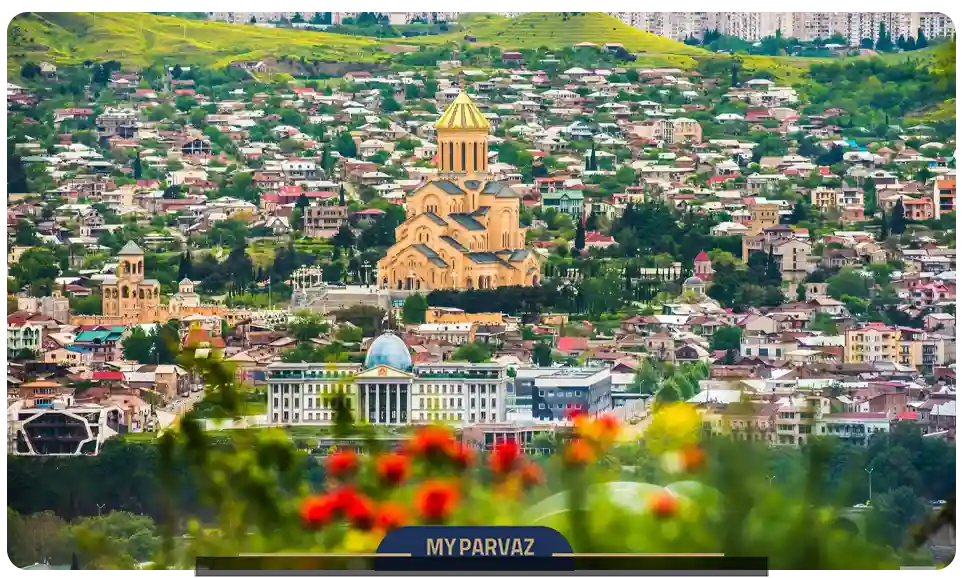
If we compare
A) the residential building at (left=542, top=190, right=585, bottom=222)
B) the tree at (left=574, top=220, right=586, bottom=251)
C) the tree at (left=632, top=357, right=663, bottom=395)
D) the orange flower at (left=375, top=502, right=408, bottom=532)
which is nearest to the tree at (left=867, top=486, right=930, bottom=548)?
the tree at (left=632, top=357, right=663, bottom=395)

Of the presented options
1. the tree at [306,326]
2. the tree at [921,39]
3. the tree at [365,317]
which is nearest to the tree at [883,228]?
the tree at [921,39]

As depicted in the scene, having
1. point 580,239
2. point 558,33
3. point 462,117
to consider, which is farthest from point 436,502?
point 558,33

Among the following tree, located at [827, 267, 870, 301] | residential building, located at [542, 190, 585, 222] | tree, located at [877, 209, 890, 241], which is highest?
residential building, located at [542, 190, 585, 222]

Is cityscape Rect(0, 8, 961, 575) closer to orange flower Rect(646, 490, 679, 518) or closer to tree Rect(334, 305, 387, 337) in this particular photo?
tree Rect(334, 305, 387, 337)

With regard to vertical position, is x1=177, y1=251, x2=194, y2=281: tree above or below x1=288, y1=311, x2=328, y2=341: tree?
above

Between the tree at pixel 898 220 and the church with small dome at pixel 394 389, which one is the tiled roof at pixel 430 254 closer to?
the church with small dome at pixel 394 389

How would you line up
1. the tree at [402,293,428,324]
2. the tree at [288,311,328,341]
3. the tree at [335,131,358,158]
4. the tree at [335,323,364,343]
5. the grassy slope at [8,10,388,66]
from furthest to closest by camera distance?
the tree at [335,131,358,158], the grassy slope at [8,10,388,66], the tree at [402,293,428,324], the tree at [288,311,328,341], the tree at [335,323,364,343]
